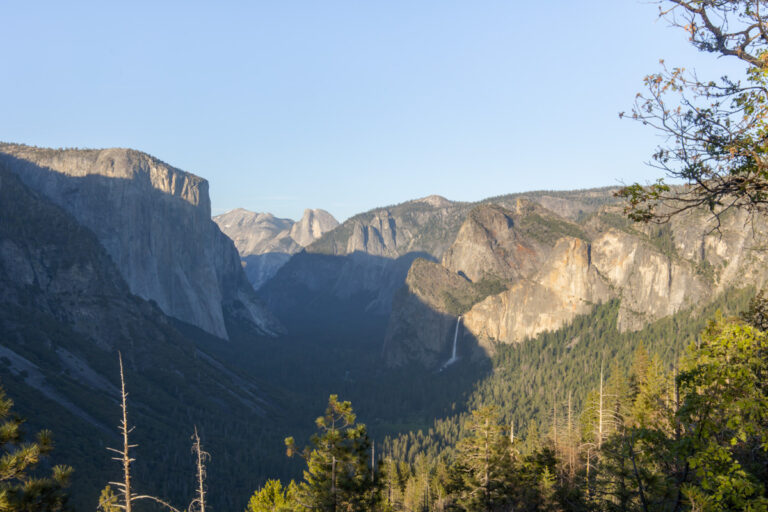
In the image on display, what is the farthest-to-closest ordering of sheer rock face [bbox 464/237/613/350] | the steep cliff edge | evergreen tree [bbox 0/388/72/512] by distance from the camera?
sheer rock face [bbox 464/237/613/350] → the steep cliff edge → evergreen tree [bbox 0/388/72/512]

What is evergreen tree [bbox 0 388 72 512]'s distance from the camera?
15.4m

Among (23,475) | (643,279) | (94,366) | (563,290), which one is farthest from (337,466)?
(563,290)

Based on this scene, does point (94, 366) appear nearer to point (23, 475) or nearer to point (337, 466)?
point (337, 466)

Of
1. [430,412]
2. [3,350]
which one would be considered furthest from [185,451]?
[430,412]

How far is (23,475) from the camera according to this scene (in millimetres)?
15844

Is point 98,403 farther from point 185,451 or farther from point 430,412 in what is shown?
point 430,412

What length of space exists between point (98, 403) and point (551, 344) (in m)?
125

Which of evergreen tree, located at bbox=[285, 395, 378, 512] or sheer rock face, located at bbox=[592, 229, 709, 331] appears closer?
evergreen tree, located at bbox=[285, 395, 378, 512]

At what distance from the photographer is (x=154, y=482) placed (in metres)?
106

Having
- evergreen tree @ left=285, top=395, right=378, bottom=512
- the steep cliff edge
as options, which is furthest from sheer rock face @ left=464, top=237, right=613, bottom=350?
evergreen tree @ left=285, top=395, right=378, bottom=512

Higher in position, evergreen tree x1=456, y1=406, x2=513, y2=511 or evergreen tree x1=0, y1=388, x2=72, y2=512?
evergreen tree x1=0, y1=388, x2=72, y2=512

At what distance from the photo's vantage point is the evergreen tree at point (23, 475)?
15.4 meters

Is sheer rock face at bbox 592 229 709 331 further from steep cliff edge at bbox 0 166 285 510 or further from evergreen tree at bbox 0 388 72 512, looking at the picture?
evergreen tree at bbox 0 388 72 512

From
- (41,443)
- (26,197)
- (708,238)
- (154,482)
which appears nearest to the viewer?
(41,443)
